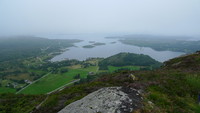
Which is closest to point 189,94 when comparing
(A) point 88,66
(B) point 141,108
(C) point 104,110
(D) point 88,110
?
(B) point 141,108

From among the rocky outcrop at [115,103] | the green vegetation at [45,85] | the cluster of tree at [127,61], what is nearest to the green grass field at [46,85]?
the green vegetation at [45,85]

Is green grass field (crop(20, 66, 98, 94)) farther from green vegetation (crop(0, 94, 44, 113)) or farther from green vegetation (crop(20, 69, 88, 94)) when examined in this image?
green vegetation (crop(0, 94, 44, 113))

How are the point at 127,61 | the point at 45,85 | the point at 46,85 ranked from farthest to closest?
the point at 127,61 < the point at 45,85 < the point at 46,85

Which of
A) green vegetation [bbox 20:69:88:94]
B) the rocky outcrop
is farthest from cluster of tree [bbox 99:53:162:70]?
the rocky outcrop

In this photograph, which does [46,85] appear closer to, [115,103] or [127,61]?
[115,103]

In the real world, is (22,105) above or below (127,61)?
above

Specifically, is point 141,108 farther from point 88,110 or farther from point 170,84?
point 170,84

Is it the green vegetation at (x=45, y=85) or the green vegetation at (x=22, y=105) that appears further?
the green vegetation at (x=45, y=85)

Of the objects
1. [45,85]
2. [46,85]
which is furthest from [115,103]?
[45,85]

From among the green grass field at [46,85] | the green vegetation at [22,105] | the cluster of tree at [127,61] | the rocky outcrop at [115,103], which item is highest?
the rocky outcrop at [115,103]

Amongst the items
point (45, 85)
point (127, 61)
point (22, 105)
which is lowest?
point (45, 85)

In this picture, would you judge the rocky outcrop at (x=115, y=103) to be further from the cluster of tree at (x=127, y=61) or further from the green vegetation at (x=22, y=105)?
the cluster of tree at (x=127, y=61)
